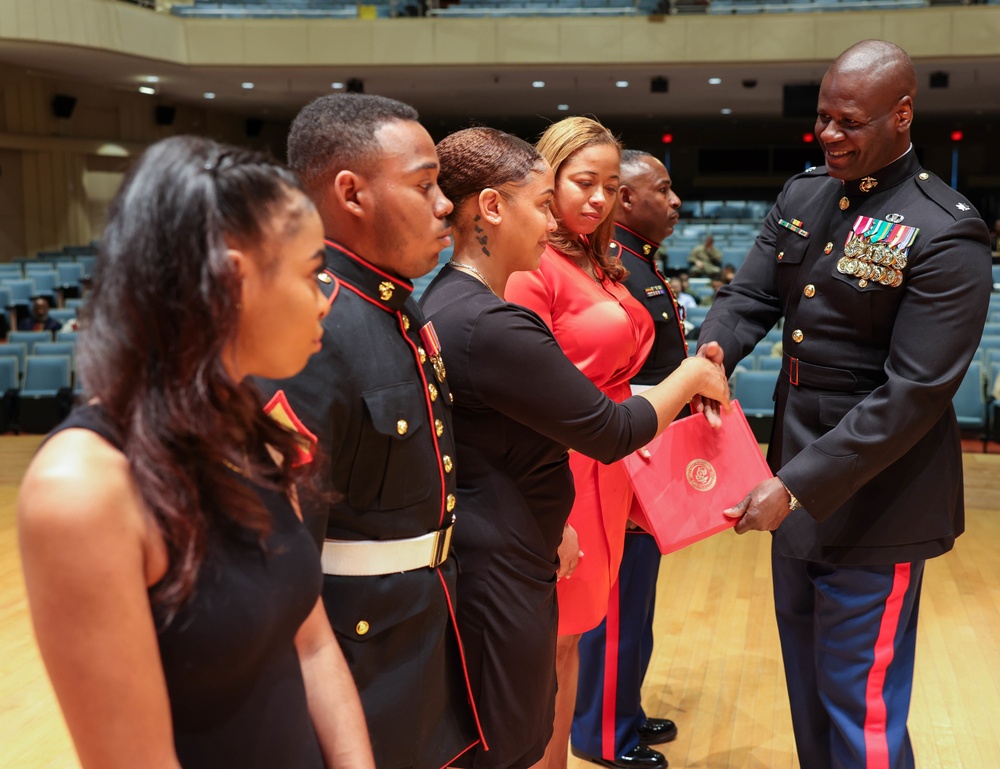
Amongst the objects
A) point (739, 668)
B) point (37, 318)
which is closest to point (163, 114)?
point (37, 318)

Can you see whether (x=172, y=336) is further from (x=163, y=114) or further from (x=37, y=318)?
(x=163, y=114)

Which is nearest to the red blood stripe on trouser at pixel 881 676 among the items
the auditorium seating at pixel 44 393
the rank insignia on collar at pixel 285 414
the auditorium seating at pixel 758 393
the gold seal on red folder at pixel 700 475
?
the gold seal on red folder at pixel 700 475

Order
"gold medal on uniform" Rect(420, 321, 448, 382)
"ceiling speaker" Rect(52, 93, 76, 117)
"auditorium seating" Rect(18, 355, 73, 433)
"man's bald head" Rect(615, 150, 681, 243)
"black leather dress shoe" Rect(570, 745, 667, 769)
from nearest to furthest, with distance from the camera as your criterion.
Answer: "gold medal on uniform" Rect(420, 321, 448, 382)
"black leather dress shoe" Rect(570, 745, 667, 769)
"man's bald head" Rect(615, 150, 681, 243)
"auditorium seating" Rect(18, 355, 73, 433)
"ceiling speaker" Rect(52, 93, 76, 117)

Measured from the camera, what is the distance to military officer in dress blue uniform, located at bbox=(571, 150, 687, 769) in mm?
2672

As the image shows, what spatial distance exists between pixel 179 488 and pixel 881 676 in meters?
1.68

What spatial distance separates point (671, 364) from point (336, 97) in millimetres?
1735

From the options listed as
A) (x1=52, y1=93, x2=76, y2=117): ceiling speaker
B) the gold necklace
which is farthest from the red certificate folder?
(x1=52, y1=93, x2=76, y2=117): ceiling speaker

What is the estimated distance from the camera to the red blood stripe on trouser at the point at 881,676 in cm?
208

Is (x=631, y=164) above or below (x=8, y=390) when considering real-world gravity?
above

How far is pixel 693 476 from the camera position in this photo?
2.12 meters

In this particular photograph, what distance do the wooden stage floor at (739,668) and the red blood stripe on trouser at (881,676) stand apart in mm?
627

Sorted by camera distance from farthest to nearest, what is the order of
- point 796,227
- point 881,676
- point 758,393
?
point 758,393
point 796,227
point 881,676

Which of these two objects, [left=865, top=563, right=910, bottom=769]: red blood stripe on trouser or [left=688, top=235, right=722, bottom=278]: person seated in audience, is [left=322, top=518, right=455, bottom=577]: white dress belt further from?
[left=688, top=235, right=722, bottom=278]: person seated in audience

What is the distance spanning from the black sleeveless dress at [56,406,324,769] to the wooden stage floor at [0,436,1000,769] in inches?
72.1
